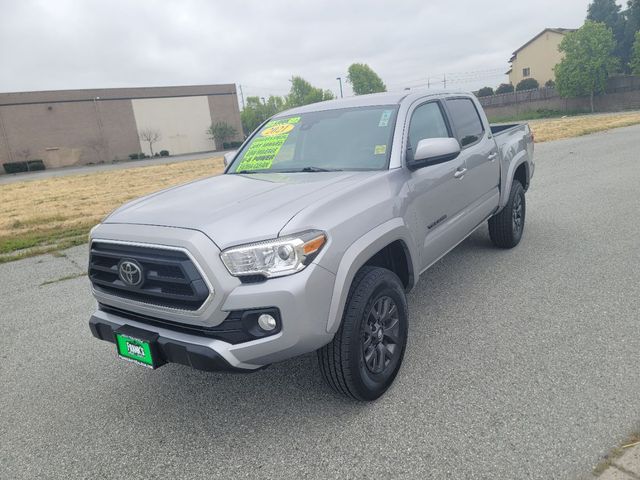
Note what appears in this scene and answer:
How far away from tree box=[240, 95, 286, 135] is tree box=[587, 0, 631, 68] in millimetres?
52893

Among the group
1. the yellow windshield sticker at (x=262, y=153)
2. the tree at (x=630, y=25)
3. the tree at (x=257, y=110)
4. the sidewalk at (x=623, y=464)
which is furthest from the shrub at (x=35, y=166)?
the tree at (x=630, y=25)

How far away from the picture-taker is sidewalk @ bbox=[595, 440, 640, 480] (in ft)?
7.02

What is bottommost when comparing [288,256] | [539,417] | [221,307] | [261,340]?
[539,417]

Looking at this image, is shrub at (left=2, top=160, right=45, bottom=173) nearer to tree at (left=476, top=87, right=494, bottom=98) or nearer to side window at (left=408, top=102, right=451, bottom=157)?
tree at (left=476, top=87, right=494, bottom=98)

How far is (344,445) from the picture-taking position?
2551 millimetres

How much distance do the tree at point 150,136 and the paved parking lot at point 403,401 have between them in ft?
199

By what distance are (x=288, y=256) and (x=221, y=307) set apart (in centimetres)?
41

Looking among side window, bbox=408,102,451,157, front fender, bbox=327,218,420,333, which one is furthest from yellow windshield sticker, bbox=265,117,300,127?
front fender, bbox=327,218,420,333

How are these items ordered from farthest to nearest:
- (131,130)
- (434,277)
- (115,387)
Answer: (131,130) < (434,277) < (115,387)

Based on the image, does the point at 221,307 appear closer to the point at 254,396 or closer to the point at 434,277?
the point at 254,396

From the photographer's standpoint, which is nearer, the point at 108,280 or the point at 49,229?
the point at 108,280

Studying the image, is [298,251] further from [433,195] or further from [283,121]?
[283,121]

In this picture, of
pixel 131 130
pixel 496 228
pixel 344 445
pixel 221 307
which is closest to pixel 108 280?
pixel 221 307

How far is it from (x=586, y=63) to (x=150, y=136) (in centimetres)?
4902
